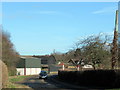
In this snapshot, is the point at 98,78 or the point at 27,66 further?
the point at 27,66

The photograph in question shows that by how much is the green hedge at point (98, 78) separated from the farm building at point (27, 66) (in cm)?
4891

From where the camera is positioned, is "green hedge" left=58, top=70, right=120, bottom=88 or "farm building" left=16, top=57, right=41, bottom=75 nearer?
"green hedge" left=58, top=70, right=120, bottom=88

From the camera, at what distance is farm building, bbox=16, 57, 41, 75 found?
89.9m

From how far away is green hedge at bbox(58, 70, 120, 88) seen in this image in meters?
26.2

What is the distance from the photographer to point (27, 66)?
9250cm

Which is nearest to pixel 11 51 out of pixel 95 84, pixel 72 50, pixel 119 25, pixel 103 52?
pixel 72 50

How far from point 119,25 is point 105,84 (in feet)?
22.4

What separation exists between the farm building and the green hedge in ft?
160

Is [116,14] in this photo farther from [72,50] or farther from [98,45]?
[72,50]

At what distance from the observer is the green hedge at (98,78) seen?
86.1ft

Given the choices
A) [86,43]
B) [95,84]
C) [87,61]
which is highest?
[86,43]

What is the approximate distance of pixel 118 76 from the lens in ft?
83.8

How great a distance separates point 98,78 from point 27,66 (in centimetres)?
6370

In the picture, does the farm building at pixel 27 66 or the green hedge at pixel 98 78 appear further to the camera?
the farm building at pixel 27 66
